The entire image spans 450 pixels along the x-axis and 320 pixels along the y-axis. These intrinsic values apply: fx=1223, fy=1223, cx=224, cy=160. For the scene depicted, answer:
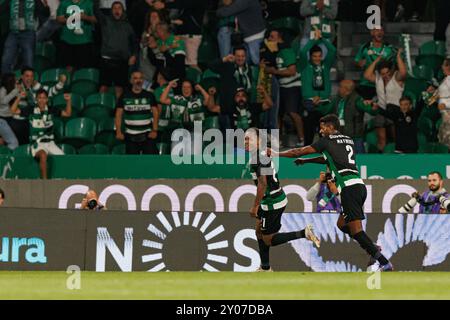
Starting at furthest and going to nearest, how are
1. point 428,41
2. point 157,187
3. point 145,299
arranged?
point 428,41, point 157,187, point 145,299

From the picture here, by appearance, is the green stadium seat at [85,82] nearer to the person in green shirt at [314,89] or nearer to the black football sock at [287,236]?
the person in green shirt at [314,89]

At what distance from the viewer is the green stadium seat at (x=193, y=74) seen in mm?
23250

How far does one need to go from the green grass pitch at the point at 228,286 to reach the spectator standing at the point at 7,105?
5.45m

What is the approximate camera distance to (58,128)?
22531 millimetres

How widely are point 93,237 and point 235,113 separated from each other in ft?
14.1

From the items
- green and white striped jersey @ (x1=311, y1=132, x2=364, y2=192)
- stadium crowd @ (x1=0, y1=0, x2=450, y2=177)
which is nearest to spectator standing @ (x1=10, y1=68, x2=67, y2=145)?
stadium crowd @ (x1=0, y1=0, x2=450, y2=177)

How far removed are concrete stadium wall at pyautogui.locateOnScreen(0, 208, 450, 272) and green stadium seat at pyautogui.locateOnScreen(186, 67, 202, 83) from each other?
16.0 ft

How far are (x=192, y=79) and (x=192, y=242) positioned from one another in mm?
5238

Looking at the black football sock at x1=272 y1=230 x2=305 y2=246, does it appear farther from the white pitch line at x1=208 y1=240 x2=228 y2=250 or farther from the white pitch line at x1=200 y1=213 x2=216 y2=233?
the white pitch line at x1=200 y1=213 x2=216 y2=233

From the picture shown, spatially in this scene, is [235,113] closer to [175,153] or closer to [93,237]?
[175,153]

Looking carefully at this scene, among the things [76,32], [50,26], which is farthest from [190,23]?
[50,26]

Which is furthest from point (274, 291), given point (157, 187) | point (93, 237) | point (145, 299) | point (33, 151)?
point (33, 151)

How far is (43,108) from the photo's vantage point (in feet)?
70.3

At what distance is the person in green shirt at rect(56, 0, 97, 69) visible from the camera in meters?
23.3
